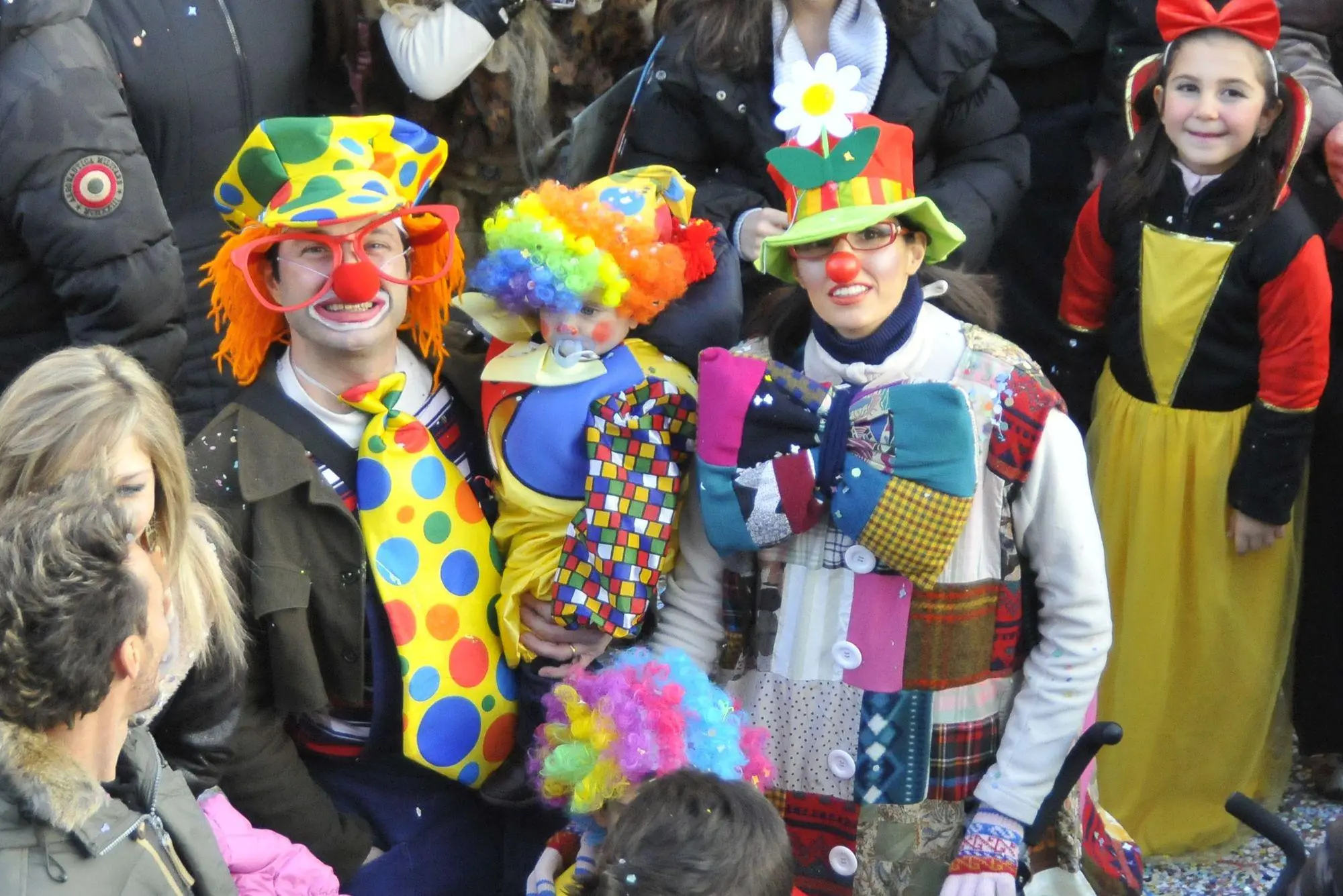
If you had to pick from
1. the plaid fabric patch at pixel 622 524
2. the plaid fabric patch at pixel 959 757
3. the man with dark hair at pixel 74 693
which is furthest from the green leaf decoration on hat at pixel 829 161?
the man with dark hair at pixel 74 693

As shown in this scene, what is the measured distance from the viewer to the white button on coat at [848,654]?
2365 millimetres

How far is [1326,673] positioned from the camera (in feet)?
12.0

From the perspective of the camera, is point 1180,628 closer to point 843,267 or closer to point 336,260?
point 843,267

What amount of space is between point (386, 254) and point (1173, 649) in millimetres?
2094

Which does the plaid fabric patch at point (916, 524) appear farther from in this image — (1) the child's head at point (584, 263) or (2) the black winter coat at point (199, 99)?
(2) the black winter coat at point (199, 99)

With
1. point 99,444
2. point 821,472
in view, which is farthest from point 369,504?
point 821,472

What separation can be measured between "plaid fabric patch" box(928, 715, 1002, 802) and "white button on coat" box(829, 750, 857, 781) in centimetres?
13

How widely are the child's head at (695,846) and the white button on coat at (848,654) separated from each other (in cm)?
43

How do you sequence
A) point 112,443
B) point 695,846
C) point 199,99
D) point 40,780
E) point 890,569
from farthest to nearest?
point 199,99 → point 890,569 → point 112,443 → point 695,846 → point 40,780

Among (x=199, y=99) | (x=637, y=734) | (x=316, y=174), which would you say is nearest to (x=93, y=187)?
(x=199, y=99)

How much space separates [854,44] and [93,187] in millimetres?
1591

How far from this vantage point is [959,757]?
2.41 metres

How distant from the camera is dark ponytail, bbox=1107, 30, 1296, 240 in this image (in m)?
3.16

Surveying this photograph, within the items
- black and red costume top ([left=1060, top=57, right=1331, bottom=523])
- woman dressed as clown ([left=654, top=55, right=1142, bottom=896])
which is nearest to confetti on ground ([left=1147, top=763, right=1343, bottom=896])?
black and red costume top ([left=1060, top=57, right=1331, bottom=523])
